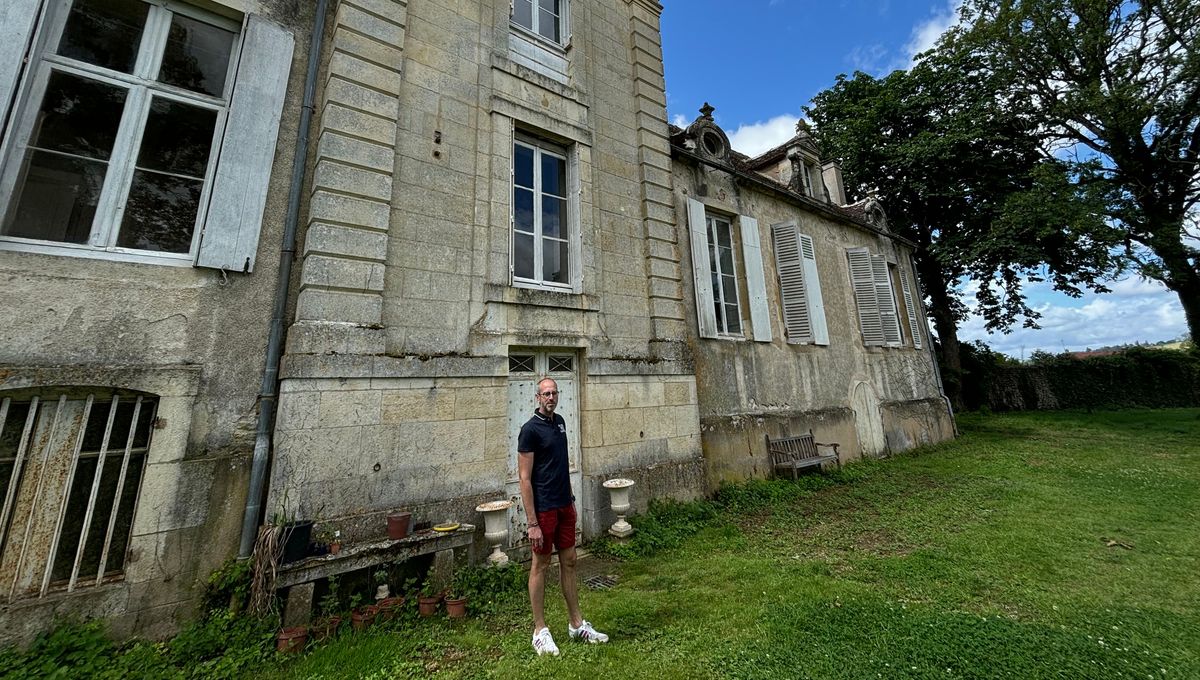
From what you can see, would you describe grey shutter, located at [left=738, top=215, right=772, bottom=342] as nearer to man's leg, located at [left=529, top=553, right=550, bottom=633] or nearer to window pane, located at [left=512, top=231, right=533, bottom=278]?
window pane, located at [left=512, top=231, right=533, bottom=278]

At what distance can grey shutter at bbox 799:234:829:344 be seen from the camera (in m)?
8.65

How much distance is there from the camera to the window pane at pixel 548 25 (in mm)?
5793

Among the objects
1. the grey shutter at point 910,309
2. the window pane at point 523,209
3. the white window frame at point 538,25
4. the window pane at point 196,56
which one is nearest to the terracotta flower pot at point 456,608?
the window pane at point 523,209

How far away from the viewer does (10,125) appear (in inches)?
113

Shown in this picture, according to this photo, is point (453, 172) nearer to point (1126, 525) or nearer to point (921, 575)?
point (921, 575)

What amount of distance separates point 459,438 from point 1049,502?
7.63 meters

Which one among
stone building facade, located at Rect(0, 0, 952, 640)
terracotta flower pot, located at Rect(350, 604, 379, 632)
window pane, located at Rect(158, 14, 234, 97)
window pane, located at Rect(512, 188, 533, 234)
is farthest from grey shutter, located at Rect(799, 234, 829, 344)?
window pane, located at Rect(158, 14, 234, 97)

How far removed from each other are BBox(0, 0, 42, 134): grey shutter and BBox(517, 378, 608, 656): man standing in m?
4.02

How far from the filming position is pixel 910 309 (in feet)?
39.6

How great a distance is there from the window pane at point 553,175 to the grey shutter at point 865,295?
26.1 feet

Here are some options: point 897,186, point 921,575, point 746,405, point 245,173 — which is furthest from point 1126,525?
point 897,186

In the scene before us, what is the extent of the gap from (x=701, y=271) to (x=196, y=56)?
6239mm

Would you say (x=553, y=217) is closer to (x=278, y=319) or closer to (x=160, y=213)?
(x=278, y=319)

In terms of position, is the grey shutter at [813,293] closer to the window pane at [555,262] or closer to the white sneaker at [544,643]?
the window pane at [555,262]
